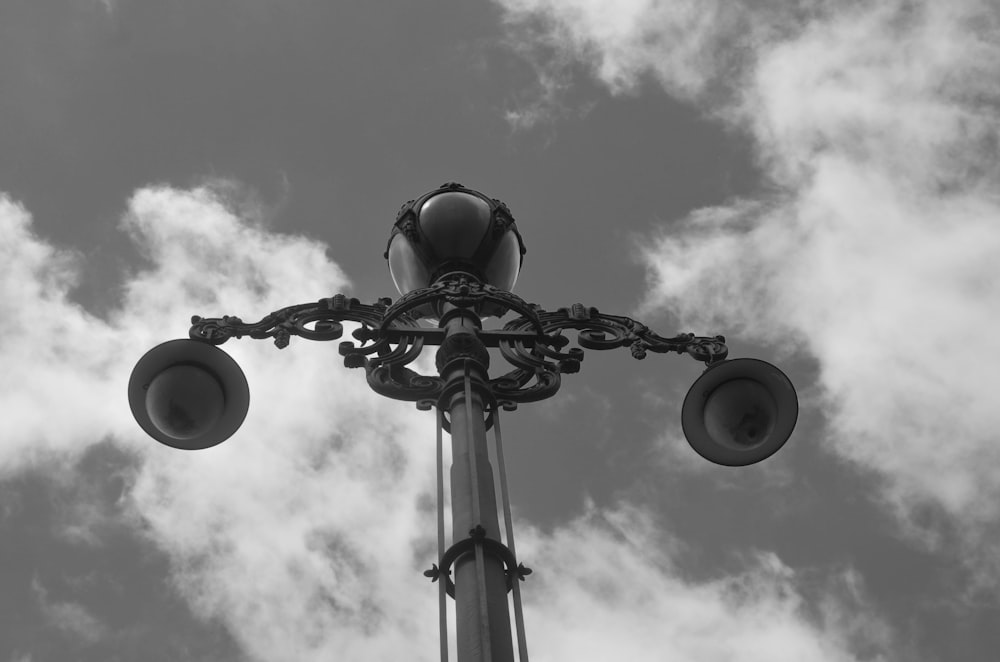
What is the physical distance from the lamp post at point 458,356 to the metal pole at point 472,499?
0.04ft

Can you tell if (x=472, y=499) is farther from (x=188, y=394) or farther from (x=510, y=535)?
(x=188, y=394)

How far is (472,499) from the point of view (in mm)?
6066

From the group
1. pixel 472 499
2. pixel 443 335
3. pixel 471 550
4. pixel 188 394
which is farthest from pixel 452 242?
pixel 471 550

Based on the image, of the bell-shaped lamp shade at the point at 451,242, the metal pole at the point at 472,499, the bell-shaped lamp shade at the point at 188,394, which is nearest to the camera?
Result: the metal pole at the point at 472,499

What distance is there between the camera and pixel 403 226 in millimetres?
8625

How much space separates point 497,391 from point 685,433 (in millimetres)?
1207

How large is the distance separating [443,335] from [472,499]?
1.62 meters

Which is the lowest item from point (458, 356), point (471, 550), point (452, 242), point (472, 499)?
point (471, 550)

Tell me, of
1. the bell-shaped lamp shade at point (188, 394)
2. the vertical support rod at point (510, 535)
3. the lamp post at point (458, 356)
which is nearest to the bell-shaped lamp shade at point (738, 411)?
the lamp post at point (458, 356)

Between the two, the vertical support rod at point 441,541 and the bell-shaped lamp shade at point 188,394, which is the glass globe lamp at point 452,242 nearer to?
the bell-shaped lamp shade at point 188,394

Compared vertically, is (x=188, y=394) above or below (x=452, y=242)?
below

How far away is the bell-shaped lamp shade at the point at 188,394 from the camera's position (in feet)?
24.8

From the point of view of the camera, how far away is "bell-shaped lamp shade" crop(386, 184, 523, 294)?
27.7ft

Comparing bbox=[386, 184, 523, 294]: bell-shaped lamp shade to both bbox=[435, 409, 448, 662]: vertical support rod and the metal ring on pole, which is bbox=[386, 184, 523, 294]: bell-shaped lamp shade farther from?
the metal ring on pole
